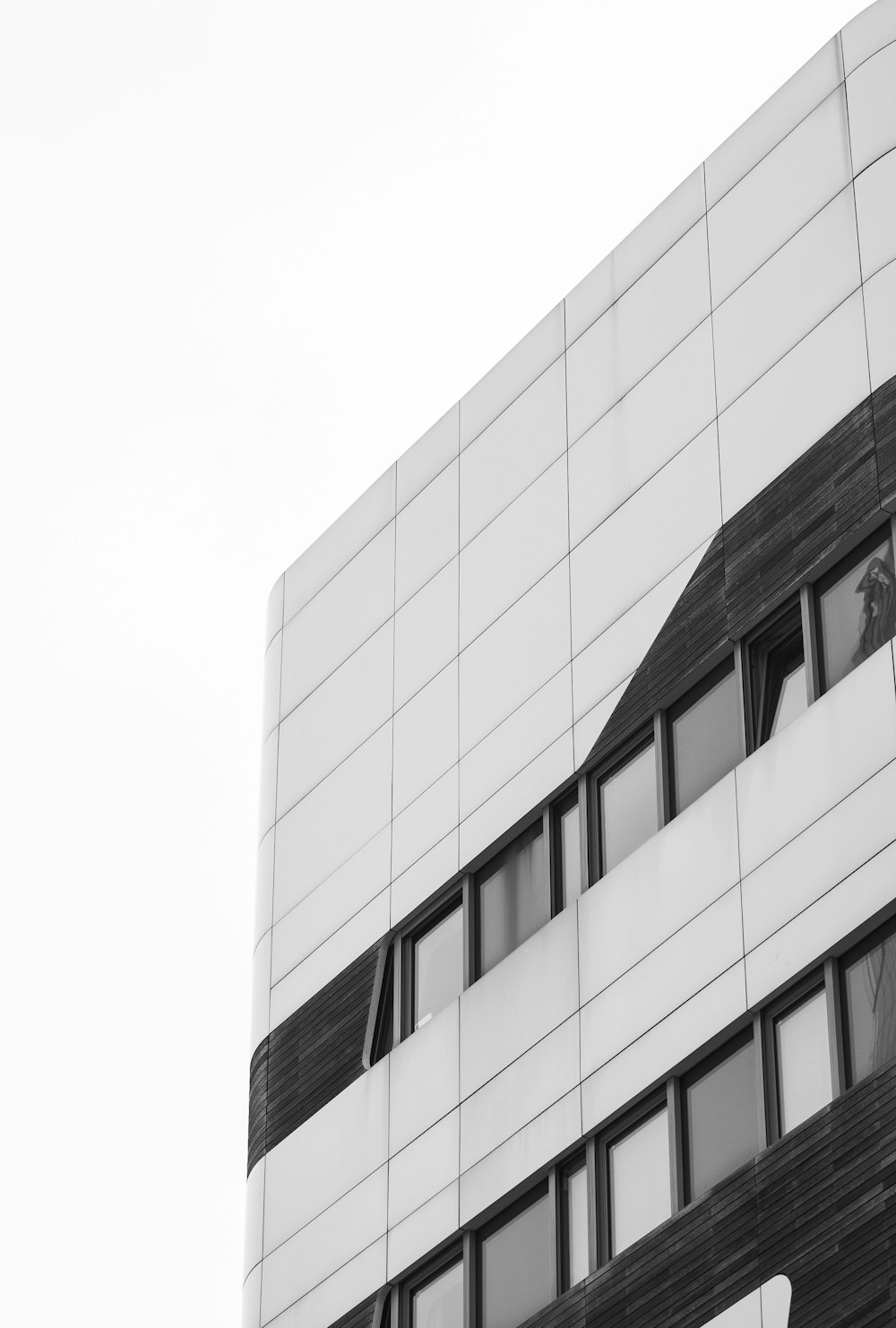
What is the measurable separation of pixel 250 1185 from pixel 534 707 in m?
7.52

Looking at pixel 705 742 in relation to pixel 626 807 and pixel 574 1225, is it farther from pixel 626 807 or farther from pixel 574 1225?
pixel 574 1225

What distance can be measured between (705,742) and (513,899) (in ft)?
12.0

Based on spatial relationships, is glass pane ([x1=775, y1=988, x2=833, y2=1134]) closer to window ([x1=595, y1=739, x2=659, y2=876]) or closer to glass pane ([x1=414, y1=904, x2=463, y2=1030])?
window ([x1=595, y1=739, x2=659, y2=876])

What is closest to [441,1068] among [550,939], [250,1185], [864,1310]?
[550,939]

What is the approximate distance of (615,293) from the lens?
104 ft

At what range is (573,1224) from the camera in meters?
27.5

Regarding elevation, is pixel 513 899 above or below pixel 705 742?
below

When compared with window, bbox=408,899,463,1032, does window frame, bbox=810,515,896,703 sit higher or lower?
higher

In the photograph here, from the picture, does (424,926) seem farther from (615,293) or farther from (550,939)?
(615,293)

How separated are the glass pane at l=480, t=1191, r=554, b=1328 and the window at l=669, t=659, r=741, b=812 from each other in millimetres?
4792

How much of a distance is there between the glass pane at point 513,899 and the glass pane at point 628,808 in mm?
1106

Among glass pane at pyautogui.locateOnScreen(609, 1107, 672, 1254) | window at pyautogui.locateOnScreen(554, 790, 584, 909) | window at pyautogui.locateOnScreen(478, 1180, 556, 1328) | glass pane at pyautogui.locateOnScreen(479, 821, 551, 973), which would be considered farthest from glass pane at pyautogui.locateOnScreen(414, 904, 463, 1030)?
glass pane at pyautogui.locateOnScreen(609, 1107, 672, 1254)

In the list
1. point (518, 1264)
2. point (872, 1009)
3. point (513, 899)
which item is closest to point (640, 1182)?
point (518, 1264)

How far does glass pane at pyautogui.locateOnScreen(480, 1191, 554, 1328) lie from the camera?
27609 millimetres
